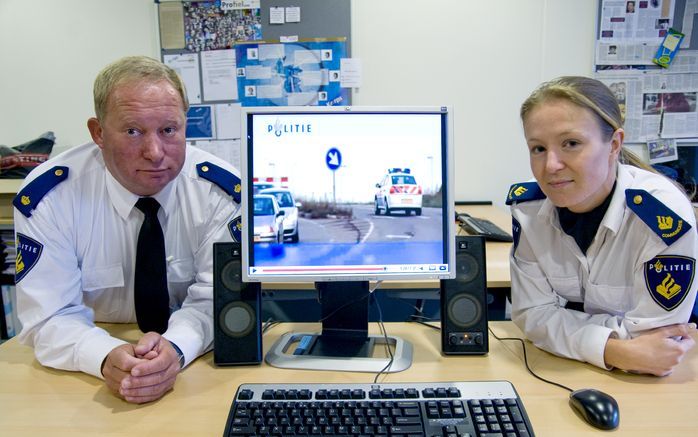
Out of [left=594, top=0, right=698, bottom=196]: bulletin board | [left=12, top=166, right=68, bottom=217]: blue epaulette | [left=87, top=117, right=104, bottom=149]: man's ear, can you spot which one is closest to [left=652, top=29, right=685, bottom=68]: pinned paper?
[left=594, top=0, right=698, bottom=196]: bulletin board

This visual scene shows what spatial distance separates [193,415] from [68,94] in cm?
273

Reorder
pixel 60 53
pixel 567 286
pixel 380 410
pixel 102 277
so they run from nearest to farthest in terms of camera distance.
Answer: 1. pixel 380 410
2. pixel 567 286
3. pixel 102 277
4. pixel 60 53

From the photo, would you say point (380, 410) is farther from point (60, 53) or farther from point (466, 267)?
point (60, 53)

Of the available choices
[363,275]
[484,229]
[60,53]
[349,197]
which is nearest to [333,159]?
[349,197]

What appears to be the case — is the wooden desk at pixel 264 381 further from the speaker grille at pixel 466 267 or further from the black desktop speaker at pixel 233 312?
the speaker grille at pixel 466 267

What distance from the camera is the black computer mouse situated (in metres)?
Answer: 0.80

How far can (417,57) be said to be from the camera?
8.98 ft

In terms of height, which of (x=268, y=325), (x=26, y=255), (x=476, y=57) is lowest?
(x=268, y=325)

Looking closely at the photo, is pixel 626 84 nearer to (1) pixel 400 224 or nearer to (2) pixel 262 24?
(2) pixel 262 24

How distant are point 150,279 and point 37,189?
0.35 metres

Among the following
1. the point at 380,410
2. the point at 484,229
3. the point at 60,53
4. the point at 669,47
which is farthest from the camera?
the point at 60,53

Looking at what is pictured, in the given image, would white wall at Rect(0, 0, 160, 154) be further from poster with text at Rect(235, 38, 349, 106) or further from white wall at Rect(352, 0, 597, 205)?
white wall at Rect(352, 0, 597, 205)

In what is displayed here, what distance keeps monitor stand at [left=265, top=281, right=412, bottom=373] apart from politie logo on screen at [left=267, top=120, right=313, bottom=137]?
0.37 metres

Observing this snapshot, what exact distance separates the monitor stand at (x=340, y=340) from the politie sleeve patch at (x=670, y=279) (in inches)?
21.2
